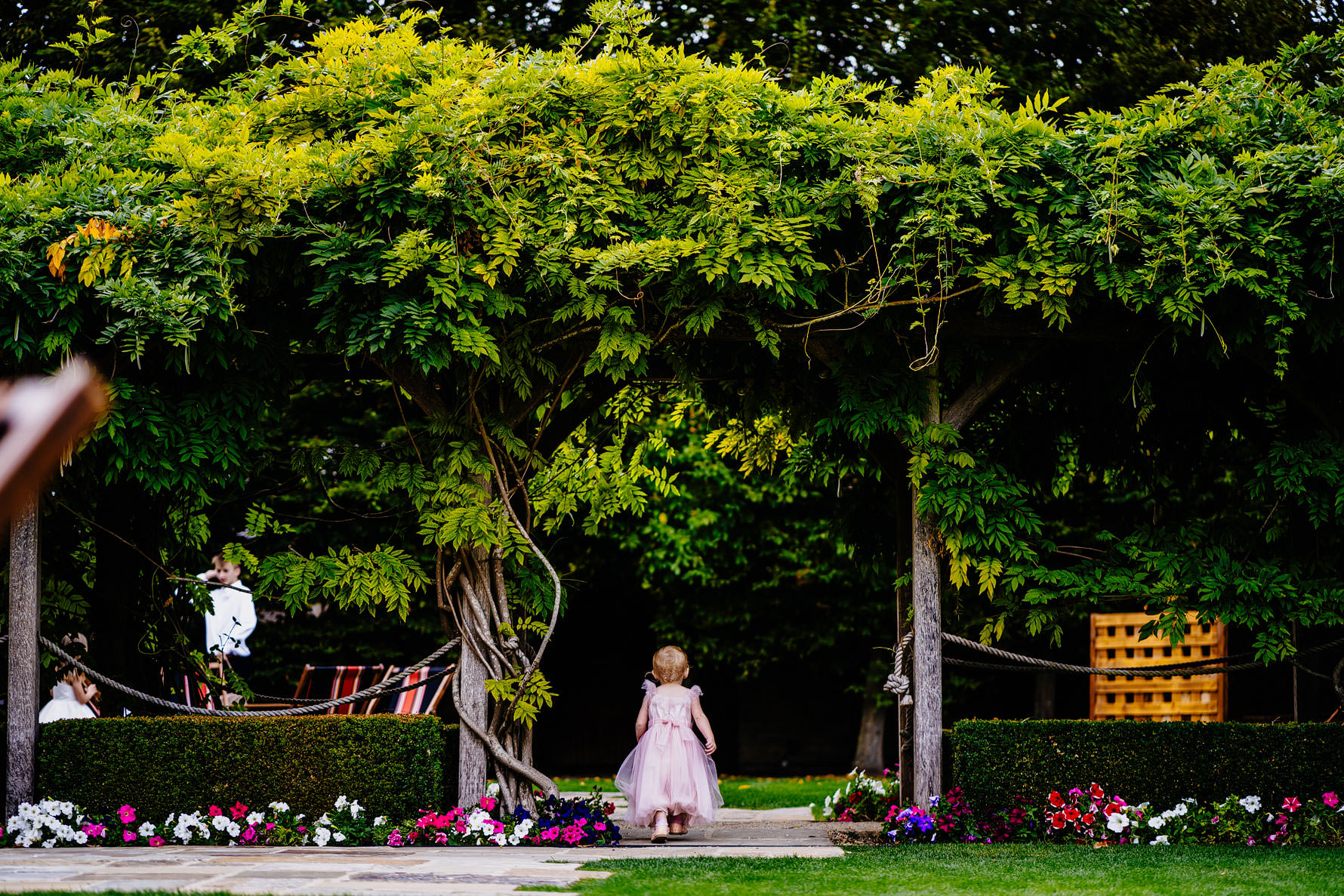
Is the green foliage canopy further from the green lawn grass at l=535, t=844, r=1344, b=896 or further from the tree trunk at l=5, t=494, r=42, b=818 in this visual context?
the green lawn grass at l=535, t=844, r=1344, b=896

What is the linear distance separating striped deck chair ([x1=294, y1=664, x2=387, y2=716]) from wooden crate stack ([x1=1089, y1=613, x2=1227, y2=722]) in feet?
20.8

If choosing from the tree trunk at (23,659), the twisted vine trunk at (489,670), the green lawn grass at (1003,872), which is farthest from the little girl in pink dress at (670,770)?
the tree trunk at (23,659)

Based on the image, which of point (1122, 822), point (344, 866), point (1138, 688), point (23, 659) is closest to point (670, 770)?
point (344, 866)

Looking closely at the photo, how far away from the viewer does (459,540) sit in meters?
→ 6.67

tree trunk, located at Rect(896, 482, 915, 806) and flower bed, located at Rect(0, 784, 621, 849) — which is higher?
tree trunk, located at Rect(896, 482, 915, 806)

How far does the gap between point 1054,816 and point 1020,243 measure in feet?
9.74

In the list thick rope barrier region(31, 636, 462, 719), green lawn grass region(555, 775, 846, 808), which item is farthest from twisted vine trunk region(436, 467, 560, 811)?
green lawn grass region(555, 775, 846, 808)

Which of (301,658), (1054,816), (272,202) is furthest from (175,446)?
(301,658)

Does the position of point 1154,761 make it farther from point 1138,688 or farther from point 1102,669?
point 1138,688

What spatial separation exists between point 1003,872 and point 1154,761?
1638 millimetres

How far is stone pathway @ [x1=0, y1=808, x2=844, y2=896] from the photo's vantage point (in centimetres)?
499

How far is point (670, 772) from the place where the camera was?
23.0ft

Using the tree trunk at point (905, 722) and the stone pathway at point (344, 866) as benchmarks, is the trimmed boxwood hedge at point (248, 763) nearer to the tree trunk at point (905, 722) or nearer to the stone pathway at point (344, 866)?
the stone pathway at point (344, 866)

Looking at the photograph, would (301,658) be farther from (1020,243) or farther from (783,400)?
(1020,243)
